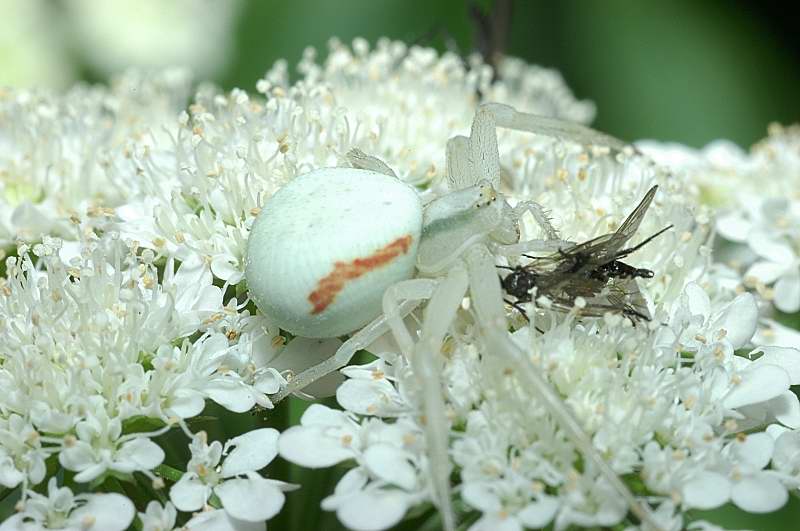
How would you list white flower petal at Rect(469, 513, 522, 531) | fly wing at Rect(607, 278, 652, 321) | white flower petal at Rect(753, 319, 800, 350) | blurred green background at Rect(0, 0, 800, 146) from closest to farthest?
white flower petal at Rect(469, 513, 522, 531)
fly wing at Rect(607, 278, 652, 321)
white flower petal at Rect(753, 319, 800, 350)
blurred green background at Rect(0, 0, 800, 146)

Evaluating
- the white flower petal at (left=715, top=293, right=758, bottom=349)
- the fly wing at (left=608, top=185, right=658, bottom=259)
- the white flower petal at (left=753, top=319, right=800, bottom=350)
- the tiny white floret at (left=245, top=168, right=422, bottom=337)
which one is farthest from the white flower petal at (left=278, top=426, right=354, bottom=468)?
the white flower petal at (left=753, top=319, right=800, bottom=350)

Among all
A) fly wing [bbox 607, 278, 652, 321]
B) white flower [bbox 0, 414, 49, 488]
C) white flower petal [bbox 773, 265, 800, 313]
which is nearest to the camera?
white flower [bbox 0, 414, 49, 488]

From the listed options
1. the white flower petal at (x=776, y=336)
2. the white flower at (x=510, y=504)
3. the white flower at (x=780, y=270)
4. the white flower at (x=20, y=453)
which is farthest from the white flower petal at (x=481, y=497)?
the white flower at (x=780, y=270)

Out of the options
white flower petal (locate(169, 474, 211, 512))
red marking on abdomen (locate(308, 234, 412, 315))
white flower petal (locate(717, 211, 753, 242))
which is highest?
red marking on abdomen (locate(308, 234, 412, 315))

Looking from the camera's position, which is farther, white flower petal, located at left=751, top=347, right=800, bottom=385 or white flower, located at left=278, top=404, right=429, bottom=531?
white flower petal, located at left=751, top=347, right=800, bottom=385

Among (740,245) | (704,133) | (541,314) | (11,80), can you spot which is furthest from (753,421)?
(11,80)

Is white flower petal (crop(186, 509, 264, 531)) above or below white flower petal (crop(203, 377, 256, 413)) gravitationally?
below

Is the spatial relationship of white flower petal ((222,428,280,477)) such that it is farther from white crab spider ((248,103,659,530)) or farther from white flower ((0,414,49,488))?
white flower ((0,414,49,488))

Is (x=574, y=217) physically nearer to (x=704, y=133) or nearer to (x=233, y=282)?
(x=233, y=282)
